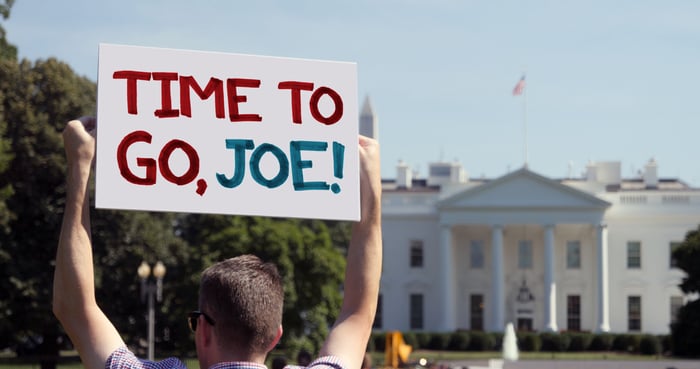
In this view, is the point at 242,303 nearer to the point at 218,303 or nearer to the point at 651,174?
the point at 218,303

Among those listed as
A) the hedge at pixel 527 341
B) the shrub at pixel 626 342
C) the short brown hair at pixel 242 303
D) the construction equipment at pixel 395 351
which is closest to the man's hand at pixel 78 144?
the short brown hair at pixel 242 303

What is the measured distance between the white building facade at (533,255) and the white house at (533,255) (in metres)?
0.06

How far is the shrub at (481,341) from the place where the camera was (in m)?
78.6

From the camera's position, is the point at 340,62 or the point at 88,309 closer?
the point at 88,309

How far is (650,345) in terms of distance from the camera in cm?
7212

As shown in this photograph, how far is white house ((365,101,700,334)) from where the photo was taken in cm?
8844

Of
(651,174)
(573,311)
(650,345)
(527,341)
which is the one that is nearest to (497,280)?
(573,311)

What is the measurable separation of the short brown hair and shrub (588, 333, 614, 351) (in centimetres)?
7547

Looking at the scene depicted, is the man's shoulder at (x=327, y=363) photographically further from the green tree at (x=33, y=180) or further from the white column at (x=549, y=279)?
the white column at (x=549, y=279)

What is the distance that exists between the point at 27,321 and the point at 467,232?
51648 mm

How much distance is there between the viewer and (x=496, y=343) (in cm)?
7988

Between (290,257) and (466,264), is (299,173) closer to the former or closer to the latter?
(290,257)

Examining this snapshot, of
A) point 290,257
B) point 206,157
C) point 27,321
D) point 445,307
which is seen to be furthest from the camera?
point 445,307

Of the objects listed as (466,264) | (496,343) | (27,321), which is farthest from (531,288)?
(27,321)
